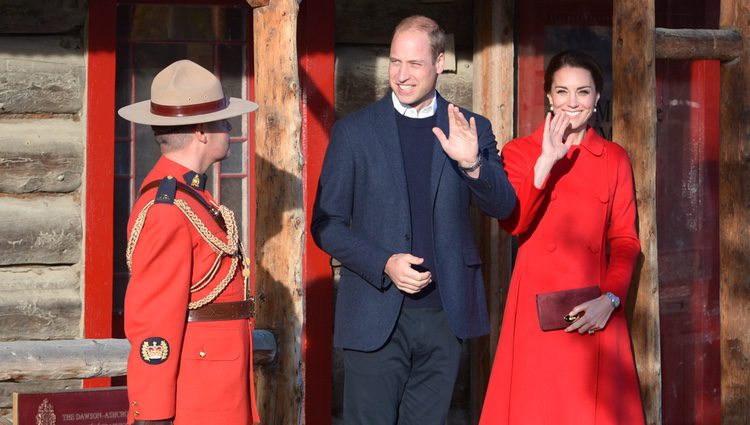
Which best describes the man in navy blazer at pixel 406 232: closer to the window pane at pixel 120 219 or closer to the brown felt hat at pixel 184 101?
the brown felt hat at pixel 184 101

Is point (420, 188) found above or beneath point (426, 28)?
beneath

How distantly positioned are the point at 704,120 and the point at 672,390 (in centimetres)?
166

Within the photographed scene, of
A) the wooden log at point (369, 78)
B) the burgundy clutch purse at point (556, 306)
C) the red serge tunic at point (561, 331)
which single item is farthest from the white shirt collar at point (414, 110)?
the wooden log at point (369, 78)

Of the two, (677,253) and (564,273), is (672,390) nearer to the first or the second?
(677,253)

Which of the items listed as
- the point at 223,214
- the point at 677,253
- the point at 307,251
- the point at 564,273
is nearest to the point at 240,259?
the point at 223,214

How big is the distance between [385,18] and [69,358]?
2.74 meters

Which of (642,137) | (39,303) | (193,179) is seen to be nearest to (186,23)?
(39,303)

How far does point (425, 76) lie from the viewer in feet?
15.8

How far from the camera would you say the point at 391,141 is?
16.0 ft

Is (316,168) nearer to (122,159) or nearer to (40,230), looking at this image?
(122,159)

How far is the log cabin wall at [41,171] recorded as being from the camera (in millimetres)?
6539

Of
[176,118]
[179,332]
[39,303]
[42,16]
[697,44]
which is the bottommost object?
[39,303]

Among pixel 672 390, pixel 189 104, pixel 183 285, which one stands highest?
pixel 189 104

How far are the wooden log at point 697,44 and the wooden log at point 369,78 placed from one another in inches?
48.8
